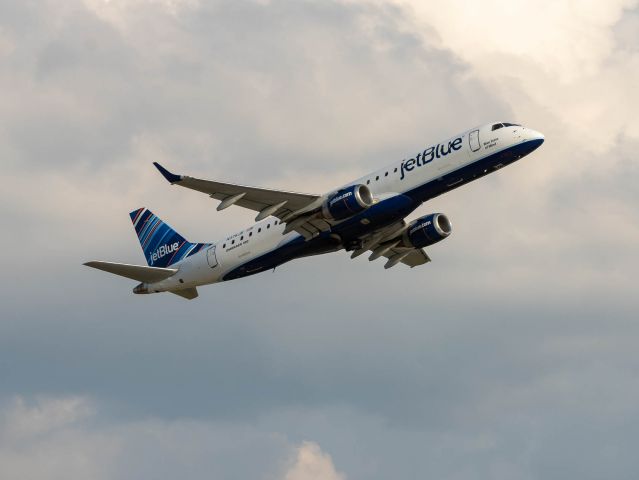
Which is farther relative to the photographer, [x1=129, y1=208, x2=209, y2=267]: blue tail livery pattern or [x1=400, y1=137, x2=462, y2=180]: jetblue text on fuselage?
[x1=129, y1=208, x2=209, y2=267]: blue tail livery pattern

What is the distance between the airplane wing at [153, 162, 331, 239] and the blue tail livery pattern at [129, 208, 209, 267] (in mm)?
11072

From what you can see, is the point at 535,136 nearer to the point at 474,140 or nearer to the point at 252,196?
the point at 474,140

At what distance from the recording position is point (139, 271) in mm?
94250

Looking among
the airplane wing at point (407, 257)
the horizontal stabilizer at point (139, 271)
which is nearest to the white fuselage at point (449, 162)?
the airplane wing at point (407, 257)

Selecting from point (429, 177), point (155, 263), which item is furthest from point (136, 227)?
point (429, 177)

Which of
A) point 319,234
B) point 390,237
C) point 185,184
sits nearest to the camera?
point 185,184

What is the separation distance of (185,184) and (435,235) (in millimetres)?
18897

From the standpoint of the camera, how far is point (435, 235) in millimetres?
91750

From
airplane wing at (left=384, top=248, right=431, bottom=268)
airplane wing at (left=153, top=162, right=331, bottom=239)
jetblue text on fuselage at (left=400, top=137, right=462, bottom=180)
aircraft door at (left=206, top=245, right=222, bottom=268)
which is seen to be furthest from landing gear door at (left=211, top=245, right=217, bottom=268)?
jetblue text on fuselage at (left=400, top=137, right=462, bottom=180)

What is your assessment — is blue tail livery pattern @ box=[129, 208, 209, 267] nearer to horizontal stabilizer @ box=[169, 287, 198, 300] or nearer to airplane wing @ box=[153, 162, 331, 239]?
horizontal stabilizer @ box=[169, 287, 198, 300]

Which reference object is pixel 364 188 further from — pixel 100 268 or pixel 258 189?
pixel 100 268

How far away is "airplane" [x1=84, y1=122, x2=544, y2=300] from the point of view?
273ft

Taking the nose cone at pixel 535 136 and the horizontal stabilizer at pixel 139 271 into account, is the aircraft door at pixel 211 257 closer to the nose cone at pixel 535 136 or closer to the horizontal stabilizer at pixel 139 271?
the horizontal stabilizer at pixel 139 271

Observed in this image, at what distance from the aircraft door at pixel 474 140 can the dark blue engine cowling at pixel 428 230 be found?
9.47 metres
